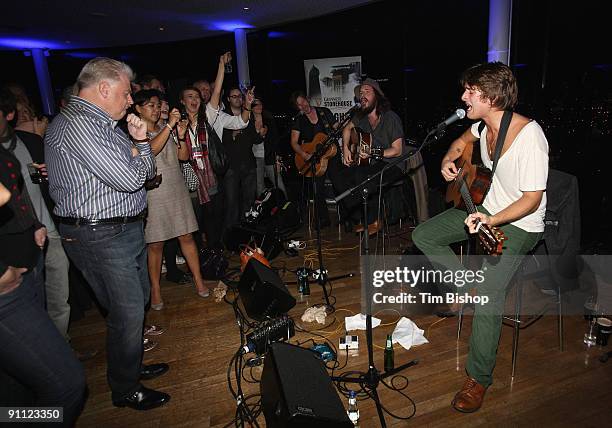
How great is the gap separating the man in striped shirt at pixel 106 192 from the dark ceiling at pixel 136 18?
568cm

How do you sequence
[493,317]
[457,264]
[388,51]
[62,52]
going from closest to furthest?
[493,317] < [457,264] < [388,51] < [62,52]

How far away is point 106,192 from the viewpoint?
1993 mm

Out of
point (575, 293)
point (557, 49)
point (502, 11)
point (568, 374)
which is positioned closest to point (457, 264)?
point (568, 374)

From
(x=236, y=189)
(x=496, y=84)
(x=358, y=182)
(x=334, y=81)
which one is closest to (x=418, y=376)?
(x=496, y=84)

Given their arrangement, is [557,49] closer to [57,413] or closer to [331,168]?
[331,168]

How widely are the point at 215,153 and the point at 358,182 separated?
5.54 feet

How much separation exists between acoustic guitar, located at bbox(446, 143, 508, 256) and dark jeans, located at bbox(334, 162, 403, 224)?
4.17 ft

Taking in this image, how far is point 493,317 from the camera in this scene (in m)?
2.21

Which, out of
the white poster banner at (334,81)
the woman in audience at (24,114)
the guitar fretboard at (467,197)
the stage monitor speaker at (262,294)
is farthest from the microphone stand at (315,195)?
the white poster banner at (334,81)

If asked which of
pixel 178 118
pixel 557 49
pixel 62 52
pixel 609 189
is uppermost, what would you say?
pixel 62 52

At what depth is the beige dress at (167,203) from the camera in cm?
323

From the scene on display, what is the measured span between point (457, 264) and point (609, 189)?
235cm

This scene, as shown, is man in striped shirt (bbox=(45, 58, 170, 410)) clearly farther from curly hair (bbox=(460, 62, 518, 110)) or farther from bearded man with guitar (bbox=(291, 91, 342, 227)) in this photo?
bearded man with guitar (bbox=(291, 91, 342, 227))

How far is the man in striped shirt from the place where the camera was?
6.17ft
